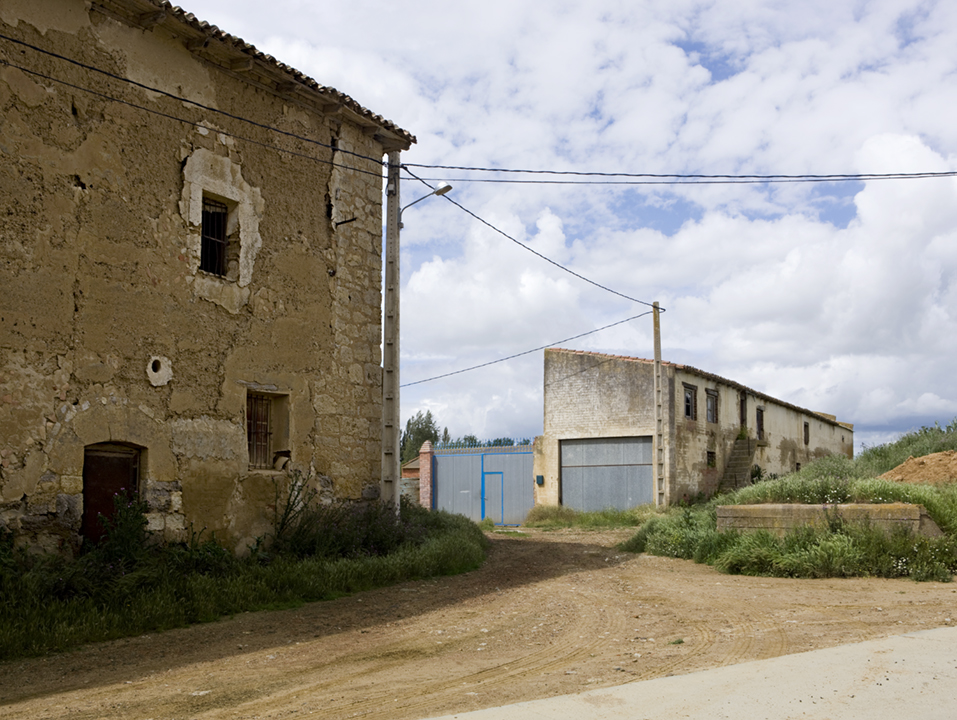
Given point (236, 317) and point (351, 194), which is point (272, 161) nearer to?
point (351, 194)

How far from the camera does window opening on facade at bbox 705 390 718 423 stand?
1083 inches

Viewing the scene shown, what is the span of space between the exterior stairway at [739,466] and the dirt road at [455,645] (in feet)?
58.2

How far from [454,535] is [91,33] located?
348 inches

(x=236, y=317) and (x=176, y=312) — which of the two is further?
(x=236, y=317)

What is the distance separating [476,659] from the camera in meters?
6.65

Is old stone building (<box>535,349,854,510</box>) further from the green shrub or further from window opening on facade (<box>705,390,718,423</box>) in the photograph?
the green shrub

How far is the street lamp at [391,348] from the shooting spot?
13.0m

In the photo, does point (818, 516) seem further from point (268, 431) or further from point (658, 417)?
point (658, 417)

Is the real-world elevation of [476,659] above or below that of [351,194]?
below

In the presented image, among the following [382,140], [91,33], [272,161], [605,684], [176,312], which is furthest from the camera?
[382,140]

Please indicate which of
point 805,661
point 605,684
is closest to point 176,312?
point 605,684

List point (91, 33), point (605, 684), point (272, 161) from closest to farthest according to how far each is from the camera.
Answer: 1. point (605, 684)
2. point (91, 33)
3. point (272, 161)

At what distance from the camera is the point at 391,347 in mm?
13289

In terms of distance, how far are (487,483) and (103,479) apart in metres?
17.8
